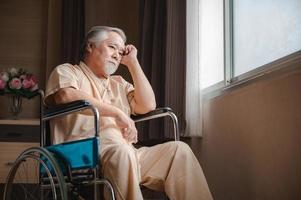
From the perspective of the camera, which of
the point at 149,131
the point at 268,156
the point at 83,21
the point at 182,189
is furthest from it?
the point at 83,21

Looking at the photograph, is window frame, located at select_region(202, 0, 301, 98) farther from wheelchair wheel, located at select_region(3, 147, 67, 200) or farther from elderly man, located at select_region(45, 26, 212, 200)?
wheelchair wheel, located at select_region(3, 147, 67, 200)

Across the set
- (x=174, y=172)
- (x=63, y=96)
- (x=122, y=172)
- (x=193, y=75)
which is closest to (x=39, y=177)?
(x=63, y=96)

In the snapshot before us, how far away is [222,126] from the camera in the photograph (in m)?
2.49

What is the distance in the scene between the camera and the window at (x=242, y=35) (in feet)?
6.57

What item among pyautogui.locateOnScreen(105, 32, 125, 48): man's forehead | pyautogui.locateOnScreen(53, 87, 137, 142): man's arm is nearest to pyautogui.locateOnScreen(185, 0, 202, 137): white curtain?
pyautogui.locateOnScreen(105, 32, 125, 48): man's forehead

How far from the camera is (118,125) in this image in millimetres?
1948

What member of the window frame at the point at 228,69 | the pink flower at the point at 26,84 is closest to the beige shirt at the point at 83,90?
the window frame at the point at 228,69

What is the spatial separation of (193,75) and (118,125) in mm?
958

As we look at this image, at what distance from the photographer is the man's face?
2119mm

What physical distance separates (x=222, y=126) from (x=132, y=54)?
26.8 inches

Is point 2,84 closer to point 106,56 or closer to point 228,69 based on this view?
point 106,56

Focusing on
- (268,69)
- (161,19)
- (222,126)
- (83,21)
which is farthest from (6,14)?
(268,69)

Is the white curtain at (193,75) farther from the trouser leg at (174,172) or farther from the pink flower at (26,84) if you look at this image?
the pink flower at (26,84)

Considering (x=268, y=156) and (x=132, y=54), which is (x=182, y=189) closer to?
(x=268, y=156)
